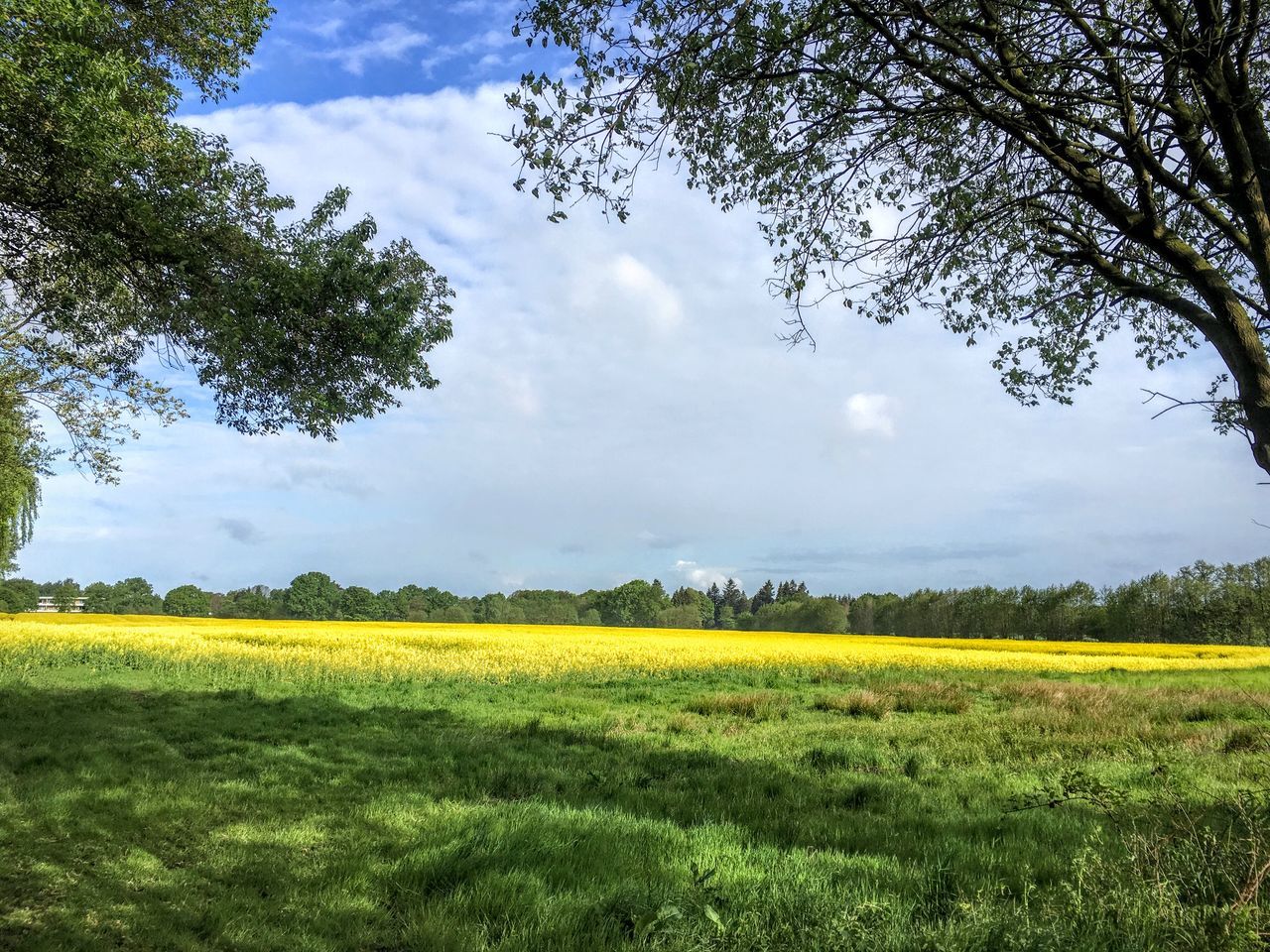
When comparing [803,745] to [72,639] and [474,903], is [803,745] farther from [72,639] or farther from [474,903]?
[72,639]

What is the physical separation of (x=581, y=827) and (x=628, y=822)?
53 centimetres

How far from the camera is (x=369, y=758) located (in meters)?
10.0

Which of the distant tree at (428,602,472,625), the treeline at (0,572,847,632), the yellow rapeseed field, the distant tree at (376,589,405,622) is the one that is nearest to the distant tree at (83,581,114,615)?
the treeline at (0,572,847,632)

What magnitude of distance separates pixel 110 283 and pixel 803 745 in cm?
1277

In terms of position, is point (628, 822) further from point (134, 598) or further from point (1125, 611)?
point (134, 598)

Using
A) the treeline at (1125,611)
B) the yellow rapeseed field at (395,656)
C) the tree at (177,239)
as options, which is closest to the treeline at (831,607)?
the treeline at (1125,611)

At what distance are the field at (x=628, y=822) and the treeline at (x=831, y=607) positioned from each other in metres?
94.9

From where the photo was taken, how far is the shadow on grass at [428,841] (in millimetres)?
4418

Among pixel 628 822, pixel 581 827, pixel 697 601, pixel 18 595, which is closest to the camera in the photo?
pixel 581 827

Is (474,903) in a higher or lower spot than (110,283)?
lower

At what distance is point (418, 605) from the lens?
135125 mm

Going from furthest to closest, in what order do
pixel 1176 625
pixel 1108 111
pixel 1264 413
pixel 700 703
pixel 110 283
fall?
pixel 1176 625
pixel 700 703
pixel 110 283
pixel 1108 111
pixel 1264 413

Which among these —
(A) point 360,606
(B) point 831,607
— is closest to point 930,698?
(B) point 831,607

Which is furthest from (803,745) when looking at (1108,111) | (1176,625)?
(1176,625)
